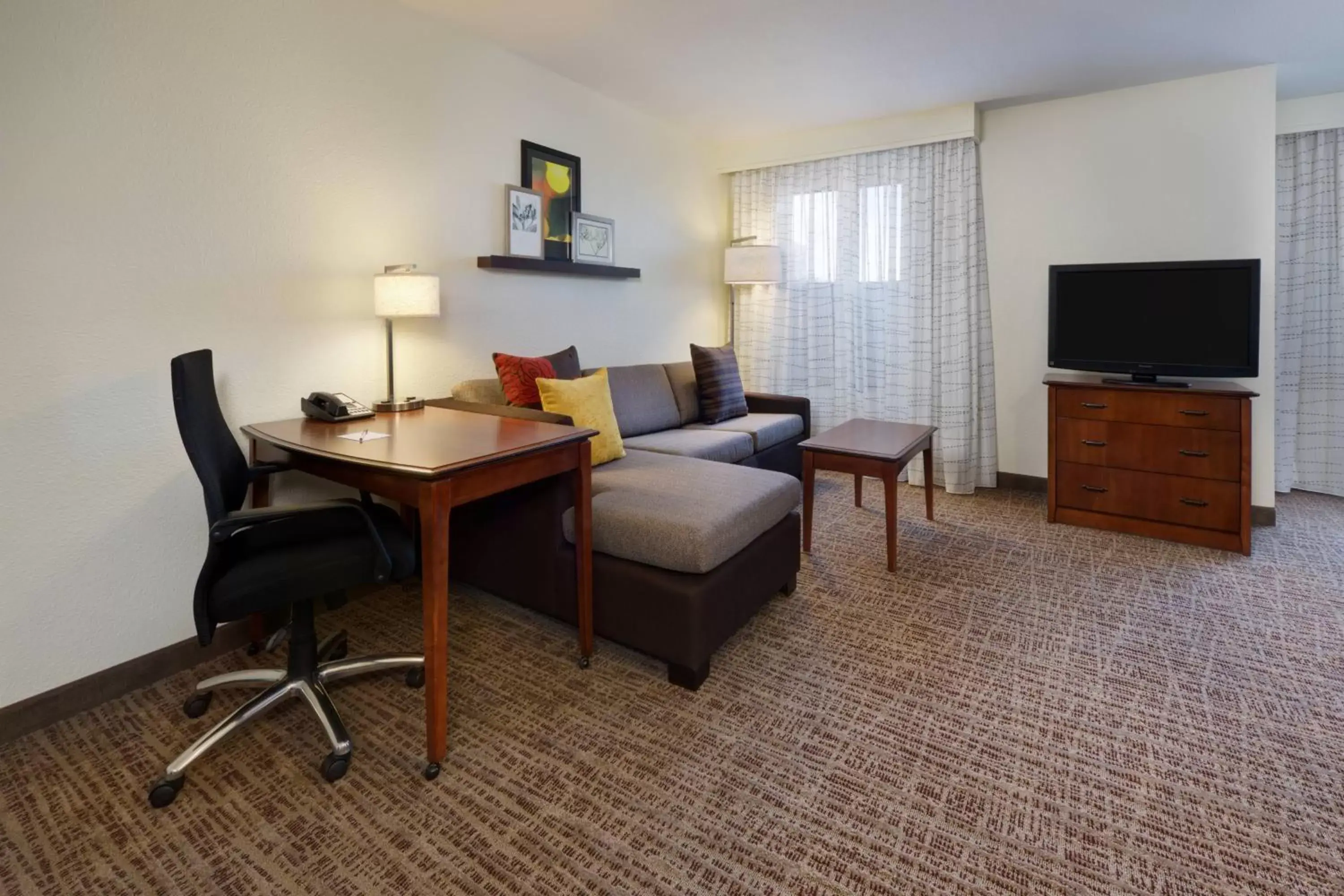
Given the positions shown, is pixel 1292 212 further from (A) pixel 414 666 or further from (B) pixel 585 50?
(A) pixel 414 666

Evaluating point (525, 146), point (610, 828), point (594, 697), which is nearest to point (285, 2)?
point (525, 146)

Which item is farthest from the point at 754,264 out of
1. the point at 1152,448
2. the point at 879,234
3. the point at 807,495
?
the point at 1152,448

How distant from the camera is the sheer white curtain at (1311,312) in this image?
385cm

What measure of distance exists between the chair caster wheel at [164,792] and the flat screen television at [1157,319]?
4.36 meters

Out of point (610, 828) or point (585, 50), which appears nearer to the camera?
point (610, 828)

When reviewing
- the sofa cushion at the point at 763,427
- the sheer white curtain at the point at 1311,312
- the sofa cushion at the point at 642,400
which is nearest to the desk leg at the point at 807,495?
the sofa cushion at the point at 763,427

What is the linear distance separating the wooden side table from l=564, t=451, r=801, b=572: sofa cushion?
0.51 metres

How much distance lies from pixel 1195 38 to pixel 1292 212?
1.70 metres

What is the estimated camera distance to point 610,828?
1469 mm

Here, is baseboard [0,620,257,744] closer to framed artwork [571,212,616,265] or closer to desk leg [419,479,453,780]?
desk leg [419,479,453,780]

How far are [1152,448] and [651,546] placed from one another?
2.90m

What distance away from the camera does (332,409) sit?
7.33 feet

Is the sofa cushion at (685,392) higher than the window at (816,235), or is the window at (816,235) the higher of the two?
the window at (816,235)

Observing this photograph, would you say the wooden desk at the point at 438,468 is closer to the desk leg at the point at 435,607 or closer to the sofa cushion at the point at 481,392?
the desk leg at the point at 435,607
